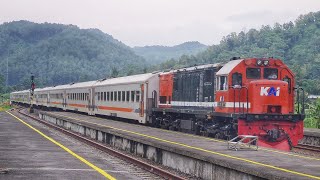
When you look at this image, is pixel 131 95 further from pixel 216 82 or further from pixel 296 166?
pixel 296 166

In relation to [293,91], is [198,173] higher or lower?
lower

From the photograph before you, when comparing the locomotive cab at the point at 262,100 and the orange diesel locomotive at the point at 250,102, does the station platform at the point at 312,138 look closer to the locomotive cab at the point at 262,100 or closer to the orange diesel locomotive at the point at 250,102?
the orange diesel locomotive at the point at 250,102

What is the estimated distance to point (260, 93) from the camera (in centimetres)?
2050

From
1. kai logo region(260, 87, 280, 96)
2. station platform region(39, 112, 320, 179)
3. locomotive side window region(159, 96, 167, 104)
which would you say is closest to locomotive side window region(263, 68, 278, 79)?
kai logo region(260, 87, 280, 96)

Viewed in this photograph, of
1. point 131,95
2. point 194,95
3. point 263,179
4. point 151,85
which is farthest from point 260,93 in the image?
point 131,95

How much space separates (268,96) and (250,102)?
0.77 m

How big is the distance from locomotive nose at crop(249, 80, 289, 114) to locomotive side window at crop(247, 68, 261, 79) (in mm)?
615

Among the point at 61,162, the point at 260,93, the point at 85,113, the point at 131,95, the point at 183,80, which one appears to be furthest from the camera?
the point at 85,113

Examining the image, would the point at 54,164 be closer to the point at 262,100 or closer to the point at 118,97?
the point at 262,100

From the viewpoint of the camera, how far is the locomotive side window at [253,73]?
2131 centimetres

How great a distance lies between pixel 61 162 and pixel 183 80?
11999 millimetres

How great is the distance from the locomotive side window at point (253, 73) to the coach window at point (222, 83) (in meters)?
1.00

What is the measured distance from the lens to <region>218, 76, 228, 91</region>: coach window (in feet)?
69.9

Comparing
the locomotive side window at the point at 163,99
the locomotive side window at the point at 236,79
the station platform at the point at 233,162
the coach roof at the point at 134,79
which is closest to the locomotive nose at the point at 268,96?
the locomotive side window at the point at 236,79
